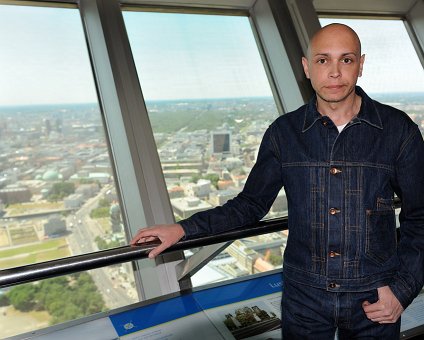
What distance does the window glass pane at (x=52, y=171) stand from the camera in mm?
2324

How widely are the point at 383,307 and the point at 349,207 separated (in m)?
0.31

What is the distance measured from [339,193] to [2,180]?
6.36 feet

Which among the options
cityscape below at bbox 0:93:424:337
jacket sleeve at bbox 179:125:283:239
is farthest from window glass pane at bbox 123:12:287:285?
jacket sleeve at bbox 179:125:283:239

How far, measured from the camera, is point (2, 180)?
7.60 feet

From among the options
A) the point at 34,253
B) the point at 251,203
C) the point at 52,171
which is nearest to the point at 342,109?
the point at 251,203

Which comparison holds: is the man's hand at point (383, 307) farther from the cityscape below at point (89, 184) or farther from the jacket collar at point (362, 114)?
the cityscape below at point (89, 184)

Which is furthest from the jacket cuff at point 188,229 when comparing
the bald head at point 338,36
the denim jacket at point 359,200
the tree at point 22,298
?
the tree at point 22,298

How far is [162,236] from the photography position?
1272 mm

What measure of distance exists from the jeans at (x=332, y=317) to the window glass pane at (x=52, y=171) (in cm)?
146

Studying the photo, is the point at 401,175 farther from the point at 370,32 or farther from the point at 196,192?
the point at 370,32

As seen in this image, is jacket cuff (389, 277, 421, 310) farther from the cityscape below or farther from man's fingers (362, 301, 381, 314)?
the cityscape below

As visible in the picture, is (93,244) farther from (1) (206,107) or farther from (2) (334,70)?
(2) (334,70)

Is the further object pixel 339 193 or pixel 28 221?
pixel 28 221

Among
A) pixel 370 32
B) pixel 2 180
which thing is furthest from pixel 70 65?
pixel 370 32
